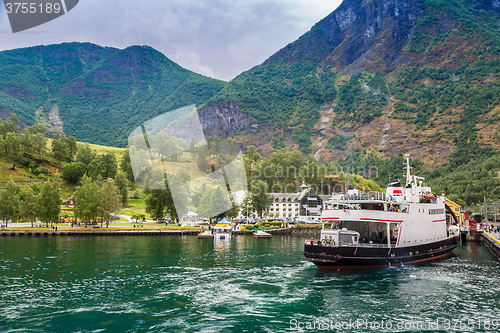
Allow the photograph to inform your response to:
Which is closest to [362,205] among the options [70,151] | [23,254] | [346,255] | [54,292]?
[346,255]

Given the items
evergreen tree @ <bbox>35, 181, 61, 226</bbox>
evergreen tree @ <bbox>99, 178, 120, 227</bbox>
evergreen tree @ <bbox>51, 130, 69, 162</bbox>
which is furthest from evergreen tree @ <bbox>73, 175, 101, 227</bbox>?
evergreen tree @ <bbox>51, 130, 69, 162</bbox>

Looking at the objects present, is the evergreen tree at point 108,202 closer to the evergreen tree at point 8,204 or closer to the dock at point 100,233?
the dock at point 100,233

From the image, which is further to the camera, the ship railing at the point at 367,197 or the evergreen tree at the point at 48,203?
the evergreen tree at the point at 48,203

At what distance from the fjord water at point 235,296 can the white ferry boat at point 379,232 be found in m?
1.61

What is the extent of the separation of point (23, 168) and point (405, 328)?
13547 cm

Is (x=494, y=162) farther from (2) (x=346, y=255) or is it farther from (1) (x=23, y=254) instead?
(1) (x=23, y=254)

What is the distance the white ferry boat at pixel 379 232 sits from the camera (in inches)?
1388

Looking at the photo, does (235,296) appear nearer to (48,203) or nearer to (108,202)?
(108,202)

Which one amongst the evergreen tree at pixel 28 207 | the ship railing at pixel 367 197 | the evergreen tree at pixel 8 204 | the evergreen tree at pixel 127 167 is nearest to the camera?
the ship railing at pixel 367 197

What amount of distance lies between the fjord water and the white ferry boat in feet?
5.28

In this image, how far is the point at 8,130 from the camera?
141 metres

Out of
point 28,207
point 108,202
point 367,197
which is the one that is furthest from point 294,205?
point 367,197

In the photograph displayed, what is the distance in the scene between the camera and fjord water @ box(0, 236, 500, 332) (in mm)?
19922

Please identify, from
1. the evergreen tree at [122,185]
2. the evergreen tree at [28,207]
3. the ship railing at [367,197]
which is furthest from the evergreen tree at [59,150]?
the ship railing at [367,197]
